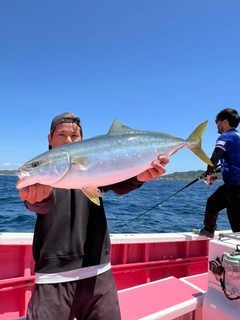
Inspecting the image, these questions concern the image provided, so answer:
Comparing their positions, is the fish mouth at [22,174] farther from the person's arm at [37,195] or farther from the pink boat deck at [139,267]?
the pink boat deck at [139,267]

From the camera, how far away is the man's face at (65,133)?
7.85 ft

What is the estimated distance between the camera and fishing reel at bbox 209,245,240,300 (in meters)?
2.89

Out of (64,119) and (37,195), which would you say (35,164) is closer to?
(37,195)

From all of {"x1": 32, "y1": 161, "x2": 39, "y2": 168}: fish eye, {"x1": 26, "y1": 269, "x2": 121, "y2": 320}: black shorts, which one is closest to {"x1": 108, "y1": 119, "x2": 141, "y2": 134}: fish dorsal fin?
{"x1": 32, "y1": 161, "x2": 39, "y2": 168}: fish eye

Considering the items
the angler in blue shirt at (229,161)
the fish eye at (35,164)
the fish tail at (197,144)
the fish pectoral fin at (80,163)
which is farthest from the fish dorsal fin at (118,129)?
the angler in blue shirt at (229,161)

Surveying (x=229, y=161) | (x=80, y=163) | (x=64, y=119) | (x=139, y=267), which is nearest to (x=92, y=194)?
(x=80, y=163)

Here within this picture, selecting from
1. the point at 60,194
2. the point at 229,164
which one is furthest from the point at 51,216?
the point at 229,164

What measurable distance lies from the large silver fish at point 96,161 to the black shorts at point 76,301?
78 centimetres

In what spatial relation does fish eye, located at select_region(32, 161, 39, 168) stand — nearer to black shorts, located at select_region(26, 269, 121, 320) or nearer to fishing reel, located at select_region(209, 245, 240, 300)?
black shorts, located at select_region(26, 269, 121, 320)

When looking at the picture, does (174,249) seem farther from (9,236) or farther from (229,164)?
(9,236)

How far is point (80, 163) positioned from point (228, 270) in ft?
6.76

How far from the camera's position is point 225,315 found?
2938mm

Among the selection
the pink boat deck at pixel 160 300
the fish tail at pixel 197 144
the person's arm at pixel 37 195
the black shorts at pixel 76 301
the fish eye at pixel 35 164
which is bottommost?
the pink boat deck at pixel 160 300

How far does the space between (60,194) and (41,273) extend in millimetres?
621
